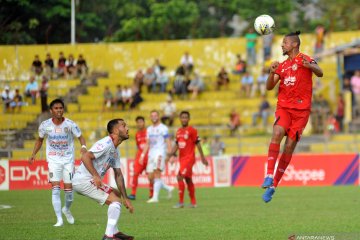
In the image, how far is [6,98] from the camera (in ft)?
119

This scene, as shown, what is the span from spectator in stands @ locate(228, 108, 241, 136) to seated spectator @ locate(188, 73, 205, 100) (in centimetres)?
300

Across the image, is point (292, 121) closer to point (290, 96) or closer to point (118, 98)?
point (290, 96)

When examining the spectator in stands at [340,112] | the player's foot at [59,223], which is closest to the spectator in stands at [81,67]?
the spectator in stands at [340,112]

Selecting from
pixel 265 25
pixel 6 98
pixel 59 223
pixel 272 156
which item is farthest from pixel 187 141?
pixel 6 98

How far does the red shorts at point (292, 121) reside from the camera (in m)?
15.5

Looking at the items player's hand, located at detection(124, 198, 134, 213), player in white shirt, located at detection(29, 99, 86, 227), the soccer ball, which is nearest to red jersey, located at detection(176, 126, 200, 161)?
player in white shirt, located at detection(29, 99, 86, 227)

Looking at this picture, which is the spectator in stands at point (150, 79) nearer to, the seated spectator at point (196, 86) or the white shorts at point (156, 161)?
the seated spectator at point (196, 86)

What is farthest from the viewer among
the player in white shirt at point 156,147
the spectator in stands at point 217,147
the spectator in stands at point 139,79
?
the spectator in stands at point 139,79

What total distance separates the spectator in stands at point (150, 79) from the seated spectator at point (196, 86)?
1645mm

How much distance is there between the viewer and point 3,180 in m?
31.4

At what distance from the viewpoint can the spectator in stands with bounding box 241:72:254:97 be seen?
3950 centimetres

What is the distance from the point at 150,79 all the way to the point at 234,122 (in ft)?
17.1

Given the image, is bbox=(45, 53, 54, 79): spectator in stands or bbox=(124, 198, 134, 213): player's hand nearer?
bbox=(124, 198, 134, 213): player's hand

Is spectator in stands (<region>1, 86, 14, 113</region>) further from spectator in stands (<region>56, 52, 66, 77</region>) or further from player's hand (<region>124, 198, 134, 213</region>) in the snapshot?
player's hand (<region>124, 198, 134, 213</region>)
